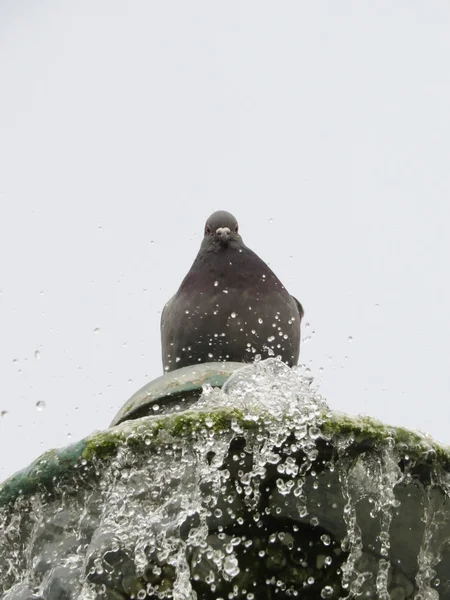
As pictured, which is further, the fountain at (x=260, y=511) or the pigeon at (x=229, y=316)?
the pigeon at (x=229, y=316)

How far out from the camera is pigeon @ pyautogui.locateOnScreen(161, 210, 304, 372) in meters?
4.49

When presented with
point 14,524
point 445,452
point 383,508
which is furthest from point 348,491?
point 14,524

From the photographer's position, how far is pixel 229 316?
4.51 m

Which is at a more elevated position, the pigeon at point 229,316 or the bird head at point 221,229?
the bird head at point 221,229

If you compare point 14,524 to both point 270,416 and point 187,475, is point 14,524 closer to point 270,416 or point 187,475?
point 187,475

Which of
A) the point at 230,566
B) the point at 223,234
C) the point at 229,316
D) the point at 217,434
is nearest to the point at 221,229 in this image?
the point at 223,234

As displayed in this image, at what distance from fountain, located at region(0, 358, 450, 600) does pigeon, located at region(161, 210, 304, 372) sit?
201cm

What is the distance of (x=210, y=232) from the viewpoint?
5043 millimetres

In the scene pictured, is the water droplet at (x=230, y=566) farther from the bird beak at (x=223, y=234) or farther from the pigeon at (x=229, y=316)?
the bird beak at (x=223, y=234)

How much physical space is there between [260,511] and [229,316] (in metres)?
2.22

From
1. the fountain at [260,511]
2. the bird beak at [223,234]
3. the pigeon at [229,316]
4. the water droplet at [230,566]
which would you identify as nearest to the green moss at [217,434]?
the fountain at [260,511]

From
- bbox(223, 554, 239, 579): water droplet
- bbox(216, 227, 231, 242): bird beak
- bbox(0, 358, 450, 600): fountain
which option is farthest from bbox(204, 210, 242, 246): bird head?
bbox(223, 554, 239, 579): water droplet

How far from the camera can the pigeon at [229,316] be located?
4492 millimetres

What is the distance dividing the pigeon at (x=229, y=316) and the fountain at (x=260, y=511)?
201cm
